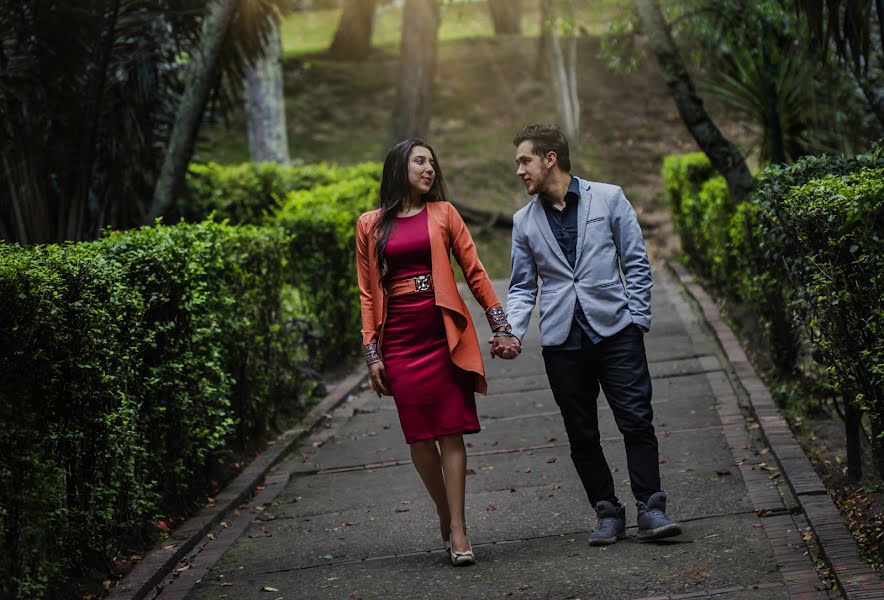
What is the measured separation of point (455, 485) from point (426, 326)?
31.3 inches

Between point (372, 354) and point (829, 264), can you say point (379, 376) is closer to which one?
point (372, 354)

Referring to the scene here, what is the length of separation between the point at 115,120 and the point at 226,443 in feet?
18.6

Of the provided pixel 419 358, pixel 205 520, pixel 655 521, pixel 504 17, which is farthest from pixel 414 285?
pixel 504 17

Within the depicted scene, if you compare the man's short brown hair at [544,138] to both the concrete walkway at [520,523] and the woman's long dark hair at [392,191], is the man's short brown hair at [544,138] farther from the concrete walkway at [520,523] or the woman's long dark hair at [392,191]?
the concrete walkway at [520,523]

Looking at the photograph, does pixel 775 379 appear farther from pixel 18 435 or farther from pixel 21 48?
pixel 21 48

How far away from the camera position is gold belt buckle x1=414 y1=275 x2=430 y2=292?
5906mm

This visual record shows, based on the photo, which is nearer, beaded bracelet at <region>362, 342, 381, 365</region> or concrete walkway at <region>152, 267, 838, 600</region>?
concrete walkway at <region>152, 267, 838, 600</region>

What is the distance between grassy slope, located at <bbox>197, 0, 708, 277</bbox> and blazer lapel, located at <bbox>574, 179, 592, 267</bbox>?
16.8 m

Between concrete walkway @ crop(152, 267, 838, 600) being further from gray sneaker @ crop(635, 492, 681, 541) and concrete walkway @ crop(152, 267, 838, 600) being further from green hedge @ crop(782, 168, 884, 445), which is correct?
green hedge @ crop(782, 168, 884, 445)

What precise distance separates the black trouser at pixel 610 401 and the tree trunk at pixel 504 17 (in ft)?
115

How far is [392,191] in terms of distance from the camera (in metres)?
5.99

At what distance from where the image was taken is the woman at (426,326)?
585cm

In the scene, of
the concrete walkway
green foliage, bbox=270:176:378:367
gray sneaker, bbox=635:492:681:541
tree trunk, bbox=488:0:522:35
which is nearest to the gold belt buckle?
the concrete walkway

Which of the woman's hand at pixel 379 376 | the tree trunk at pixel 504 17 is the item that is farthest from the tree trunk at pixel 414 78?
the tree trunk at pixel 504 17
